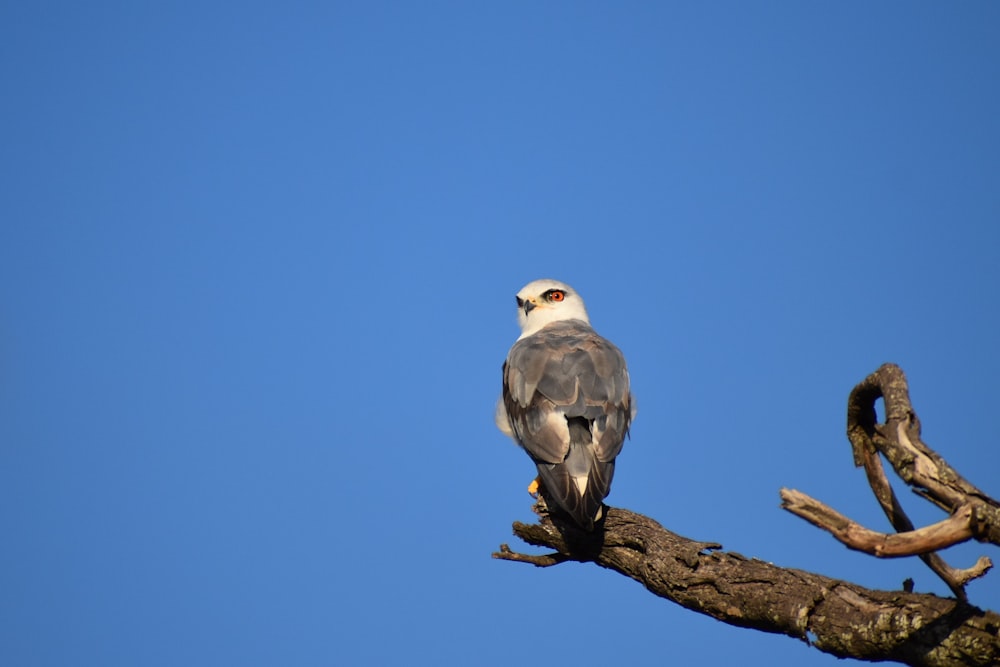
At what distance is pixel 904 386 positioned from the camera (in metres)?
5.15

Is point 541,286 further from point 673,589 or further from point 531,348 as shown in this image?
point 673,589

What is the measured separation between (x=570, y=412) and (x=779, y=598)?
8.89 feet

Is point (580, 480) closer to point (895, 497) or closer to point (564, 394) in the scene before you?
point (564, 394)

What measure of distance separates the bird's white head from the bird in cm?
127

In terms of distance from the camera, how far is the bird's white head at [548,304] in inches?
440

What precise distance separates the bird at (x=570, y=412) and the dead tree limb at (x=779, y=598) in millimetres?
287

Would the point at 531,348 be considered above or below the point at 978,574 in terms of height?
above

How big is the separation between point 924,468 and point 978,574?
620 mm

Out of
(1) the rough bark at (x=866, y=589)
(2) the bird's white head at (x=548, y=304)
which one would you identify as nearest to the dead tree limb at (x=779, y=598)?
(1) the rough bark at (x=866, y=589)

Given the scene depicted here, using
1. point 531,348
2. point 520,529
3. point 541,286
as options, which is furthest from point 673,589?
point 541,286

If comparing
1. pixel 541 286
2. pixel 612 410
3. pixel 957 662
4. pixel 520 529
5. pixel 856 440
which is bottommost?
pixel 957 662

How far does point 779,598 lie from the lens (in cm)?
561

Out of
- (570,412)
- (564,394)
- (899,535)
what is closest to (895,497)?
(899,535)

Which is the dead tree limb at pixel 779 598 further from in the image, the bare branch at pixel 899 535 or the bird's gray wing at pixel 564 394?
the bird's gray wing at pixel 564 394
